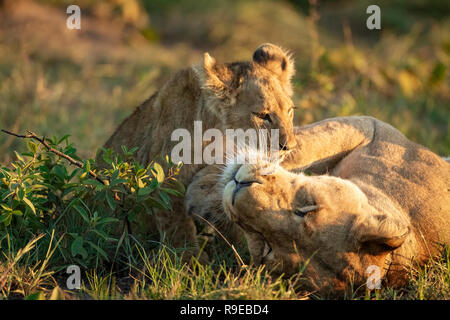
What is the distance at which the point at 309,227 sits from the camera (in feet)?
8.18

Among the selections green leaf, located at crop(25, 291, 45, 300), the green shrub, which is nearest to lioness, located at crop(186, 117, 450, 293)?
the green shrub

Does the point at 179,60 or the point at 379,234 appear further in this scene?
the point at 179,60

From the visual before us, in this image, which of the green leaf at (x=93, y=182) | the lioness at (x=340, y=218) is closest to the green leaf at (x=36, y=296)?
the green leaf at (x=93, y=182)

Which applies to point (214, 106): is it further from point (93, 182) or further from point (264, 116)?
point (93, 182)

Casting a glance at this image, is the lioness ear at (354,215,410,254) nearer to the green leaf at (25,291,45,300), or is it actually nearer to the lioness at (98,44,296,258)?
the lioness at (98,44,296,258)

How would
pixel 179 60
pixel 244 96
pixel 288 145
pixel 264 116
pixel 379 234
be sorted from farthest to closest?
pixel 179 60 → pixel 244 96 → pixel 264 116 → pixel 288 145 → pixel 379 234

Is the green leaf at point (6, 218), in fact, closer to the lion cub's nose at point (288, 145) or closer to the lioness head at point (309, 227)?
the lioness head at point (309, 227)

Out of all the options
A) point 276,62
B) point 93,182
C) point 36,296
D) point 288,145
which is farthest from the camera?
point 276,62

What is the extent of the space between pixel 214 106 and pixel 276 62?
0.63 m

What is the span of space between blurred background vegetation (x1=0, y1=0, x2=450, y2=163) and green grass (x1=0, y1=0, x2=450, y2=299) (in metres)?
0.02

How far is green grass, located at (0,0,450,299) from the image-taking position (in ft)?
9.24

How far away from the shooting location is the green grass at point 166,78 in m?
2.82

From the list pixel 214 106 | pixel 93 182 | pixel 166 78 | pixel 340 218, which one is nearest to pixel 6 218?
pixel 93 182

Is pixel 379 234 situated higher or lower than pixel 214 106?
lower
